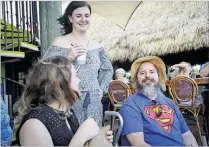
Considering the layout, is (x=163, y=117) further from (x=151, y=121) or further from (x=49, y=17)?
(x=49, y=17)

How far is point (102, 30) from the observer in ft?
16.7

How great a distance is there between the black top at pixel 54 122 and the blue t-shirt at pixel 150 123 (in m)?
0.59

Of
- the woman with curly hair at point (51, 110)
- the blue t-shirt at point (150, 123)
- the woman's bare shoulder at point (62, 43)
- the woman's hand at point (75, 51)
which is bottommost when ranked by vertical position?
the blue t-shirt at point (150, 123)

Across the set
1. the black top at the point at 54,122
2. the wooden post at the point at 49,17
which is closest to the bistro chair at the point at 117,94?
the wooden post at the point at 49,17

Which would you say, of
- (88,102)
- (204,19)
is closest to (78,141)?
(88,102)

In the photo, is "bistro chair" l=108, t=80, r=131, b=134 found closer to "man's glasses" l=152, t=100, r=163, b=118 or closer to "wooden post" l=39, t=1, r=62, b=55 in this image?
"wooden post" l=39, t=1, r=62, b=55

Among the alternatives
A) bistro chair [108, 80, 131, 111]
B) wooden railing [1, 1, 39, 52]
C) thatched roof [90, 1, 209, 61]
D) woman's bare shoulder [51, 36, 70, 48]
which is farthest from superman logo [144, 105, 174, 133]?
thatched roof [90, 1, 209, 61]

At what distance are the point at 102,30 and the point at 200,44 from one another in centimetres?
173

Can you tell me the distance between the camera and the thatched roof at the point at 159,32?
517 centimetres

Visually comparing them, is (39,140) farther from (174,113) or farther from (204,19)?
(204,19)

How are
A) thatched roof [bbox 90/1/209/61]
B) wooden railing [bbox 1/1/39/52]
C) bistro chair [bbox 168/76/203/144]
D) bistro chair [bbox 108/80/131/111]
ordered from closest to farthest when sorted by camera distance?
1. wooden railing [bbox 1/1/39/52]
2. bistro chair [bbox 168/76/203/144]
3. bistro chair [bbox 108/80/131/111]
4. thatched roof [bbox 90/1/209/61]

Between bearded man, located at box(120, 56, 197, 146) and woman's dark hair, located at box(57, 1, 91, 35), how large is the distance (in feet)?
1.93

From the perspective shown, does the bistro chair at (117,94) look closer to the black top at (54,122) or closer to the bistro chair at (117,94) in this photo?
the bistro chair at (117,94)

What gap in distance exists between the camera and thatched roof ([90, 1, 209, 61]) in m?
5.17
